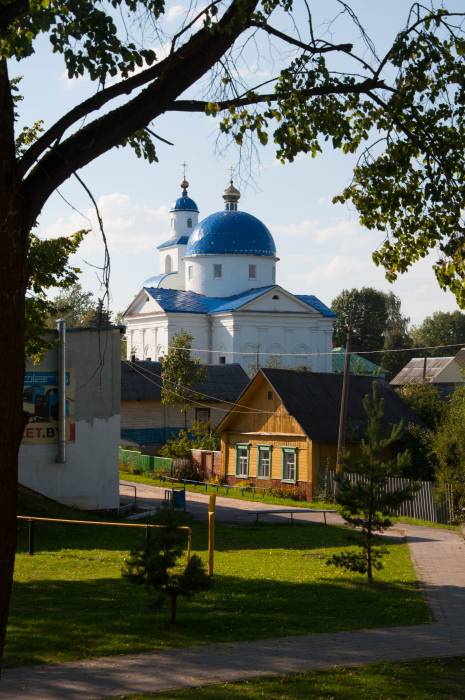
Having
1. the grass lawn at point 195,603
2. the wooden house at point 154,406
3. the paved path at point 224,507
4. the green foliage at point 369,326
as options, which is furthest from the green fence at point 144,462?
the green foliage at point 369,326

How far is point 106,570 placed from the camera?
17516 millimetres

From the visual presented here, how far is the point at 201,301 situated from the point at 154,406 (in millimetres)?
29722

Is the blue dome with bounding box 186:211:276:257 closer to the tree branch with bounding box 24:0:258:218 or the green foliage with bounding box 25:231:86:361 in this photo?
the green foliage with bounding box 25:231:86:361

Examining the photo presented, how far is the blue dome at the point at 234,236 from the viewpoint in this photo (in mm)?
84938

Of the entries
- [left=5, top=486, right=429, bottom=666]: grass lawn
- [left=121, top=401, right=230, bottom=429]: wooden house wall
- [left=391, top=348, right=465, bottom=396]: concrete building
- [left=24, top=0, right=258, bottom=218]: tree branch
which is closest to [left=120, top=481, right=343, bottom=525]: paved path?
[left=5, top=486, right=429, bottom=666]: grass lawn

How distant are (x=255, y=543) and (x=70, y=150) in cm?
1774

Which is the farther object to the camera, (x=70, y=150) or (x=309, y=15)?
(x=309, y=15)

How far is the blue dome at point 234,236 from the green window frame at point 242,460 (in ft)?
136

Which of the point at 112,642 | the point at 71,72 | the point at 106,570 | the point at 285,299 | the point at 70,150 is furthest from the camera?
the point at 285,299

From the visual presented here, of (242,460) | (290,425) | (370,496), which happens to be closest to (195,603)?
(370,496)

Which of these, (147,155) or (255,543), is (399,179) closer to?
(147,155)

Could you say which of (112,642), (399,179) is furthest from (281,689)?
(399,179)

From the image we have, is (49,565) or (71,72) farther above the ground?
(71,72)

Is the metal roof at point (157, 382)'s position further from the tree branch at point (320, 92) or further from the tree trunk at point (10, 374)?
the tree trunk at point (10, 374)
